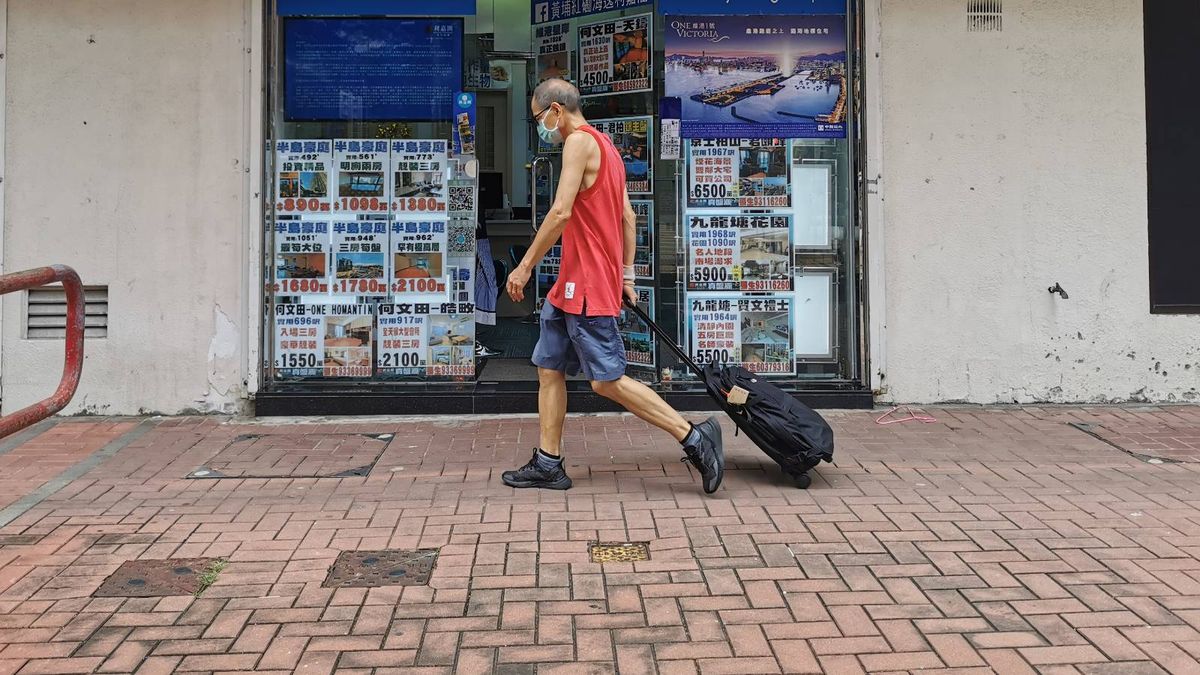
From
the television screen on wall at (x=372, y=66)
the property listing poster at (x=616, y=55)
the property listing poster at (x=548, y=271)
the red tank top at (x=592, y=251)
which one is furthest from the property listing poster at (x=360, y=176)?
the red tank top at (x=592, y=251)

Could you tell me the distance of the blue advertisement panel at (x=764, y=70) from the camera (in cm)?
695

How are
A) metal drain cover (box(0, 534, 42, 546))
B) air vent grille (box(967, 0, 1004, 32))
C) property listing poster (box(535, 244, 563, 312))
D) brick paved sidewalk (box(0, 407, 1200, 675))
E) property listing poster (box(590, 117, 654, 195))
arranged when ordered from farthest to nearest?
1. property listing poster (box(535, 244, 563, 312))
2. property listing poster (box(590, 117, 654, 195))
3. air vent grille (box(967, 0, 1004, 32))
4. metal drain cover (box(0, 534, 42, 546))
5. brick paved sidewalk (box(0, 407, 1200, 675))

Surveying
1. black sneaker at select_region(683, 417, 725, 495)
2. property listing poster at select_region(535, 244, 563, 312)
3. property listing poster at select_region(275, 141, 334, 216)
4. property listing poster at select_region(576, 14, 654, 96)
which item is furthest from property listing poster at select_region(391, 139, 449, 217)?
black sneaker at select_region(683, 417, 725, 495)

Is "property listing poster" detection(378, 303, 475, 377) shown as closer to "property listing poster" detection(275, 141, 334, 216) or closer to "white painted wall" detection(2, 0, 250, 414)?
"property listing poster" detection(275, 141, 334, 216)

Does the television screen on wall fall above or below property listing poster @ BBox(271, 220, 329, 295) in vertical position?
above

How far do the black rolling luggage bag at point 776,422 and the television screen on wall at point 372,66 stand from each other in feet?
9.27

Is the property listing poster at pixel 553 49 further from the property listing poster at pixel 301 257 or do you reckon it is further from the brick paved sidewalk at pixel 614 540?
the brick paved sidewalk at pixel 614 540

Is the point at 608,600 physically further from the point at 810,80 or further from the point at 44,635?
the point at 810,80

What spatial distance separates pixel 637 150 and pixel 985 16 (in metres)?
2.60

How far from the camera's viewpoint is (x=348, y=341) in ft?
22.9

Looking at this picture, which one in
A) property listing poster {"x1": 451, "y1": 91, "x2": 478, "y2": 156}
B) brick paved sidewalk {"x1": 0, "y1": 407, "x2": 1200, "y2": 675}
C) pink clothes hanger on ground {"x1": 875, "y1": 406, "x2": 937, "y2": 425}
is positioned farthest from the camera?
property listing poster {"x1": 451, "y1": 91, "x2": 478, "y2": 156}

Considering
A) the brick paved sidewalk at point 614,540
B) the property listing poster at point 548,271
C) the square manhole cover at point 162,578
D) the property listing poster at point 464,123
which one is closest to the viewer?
the brick paved sidewalk at point 614,540

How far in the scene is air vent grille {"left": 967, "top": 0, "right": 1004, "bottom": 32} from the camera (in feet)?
22.4

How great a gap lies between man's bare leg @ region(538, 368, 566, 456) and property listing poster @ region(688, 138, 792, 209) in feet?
8.38
